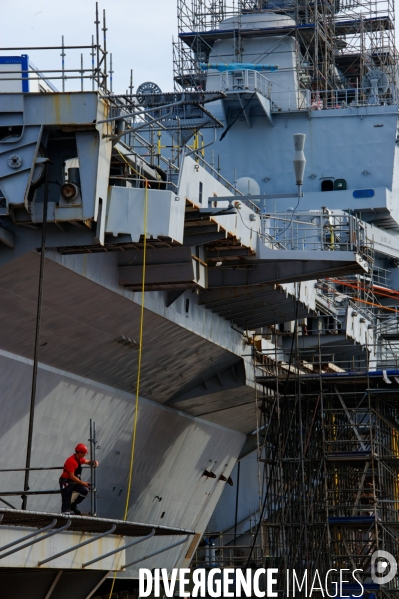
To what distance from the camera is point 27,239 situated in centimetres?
1434

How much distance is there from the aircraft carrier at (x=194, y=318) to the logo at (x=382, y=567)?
28cm

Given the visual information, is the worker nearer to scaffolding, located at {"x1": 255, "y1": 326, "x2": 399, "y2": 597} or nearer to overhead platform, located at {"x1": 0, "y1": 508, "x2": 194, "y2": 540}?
overhead platform, located at {"x1": 0, "y1": 508, "x2": 194, "y2": 540}

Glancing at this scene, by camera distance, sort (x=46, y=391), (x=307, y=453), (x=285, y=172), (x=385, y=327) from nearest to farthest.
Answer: (x=46, y=391) < (x=307, y=453) < (x=385, y=327) < (x=285, y=172)

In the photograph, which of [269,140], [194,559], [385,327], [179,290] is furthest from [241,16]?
[179,290]

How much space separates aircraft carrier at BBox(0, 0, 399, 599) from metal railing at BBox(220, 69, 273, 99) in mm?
101

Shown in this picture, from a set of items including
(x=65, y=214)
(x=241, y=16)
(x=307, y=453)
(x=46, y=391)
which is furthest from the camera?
(x=241, y=16)

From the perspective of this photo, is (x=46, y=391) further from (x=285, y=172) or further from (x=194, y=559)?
(x=285, y=172)

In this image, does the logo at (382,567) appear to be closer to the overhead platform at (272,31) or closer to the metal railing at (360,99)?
the metal railing at (360,99)

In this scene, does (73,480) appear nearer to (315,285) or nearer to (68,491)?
(68,491)

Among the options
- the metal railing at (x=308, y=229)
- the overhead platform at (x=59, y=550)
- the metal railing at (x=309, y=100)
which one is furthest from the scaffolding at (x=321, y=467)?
the metal railing at (x=309, y=100)

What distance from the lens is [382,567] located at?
69.4 ft

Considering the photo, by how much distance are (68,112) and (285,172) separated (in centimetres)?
2122

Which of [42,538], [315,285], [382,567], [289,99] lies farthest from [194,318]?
[289,99]

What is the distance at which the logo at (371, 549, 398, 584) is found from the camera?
21.2 m
